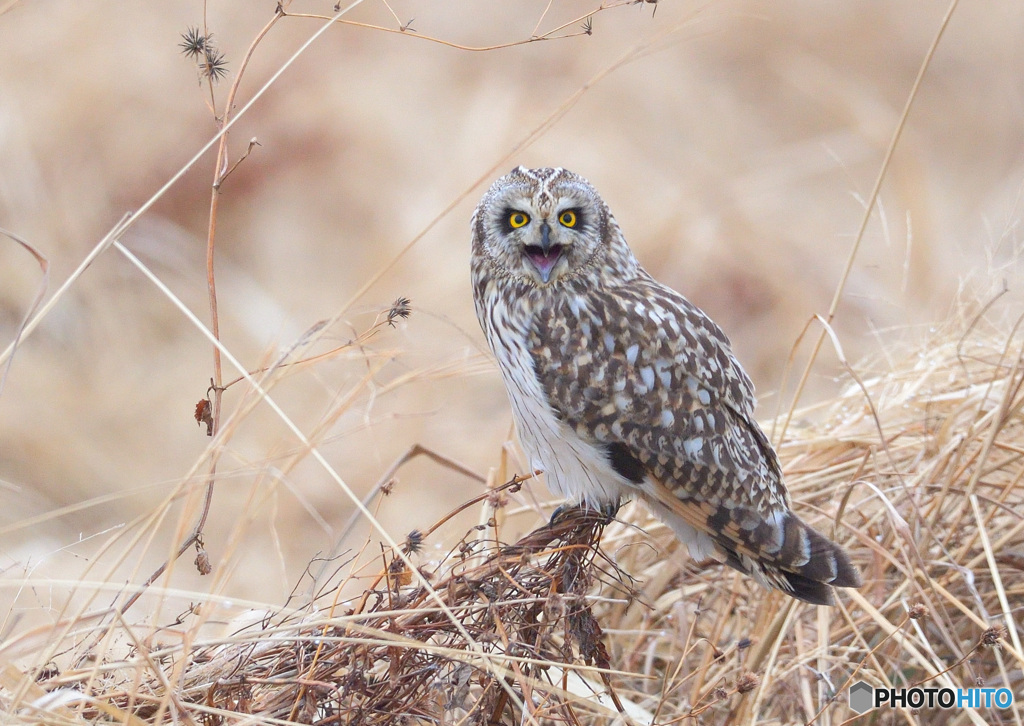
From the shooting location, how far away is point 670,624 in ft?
8.50

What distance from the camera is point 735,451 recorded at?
215 centimetres

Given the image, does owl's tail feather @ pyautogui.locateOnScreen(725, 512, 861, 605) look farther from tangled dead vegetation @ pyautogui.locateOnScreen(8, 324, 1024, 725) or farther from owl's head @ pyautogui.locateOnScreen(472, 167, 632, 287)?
owl's head @ pyautogui.locateOnScreen(472, 167, 632, 287)

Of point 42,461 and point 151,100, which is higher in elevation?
point 151,100

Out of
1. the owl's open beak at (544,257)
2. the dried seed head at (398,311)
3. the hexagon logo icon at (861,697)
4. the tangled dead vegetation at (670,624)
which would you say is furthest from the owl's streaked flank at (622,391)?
the dried seed head at (398,311)

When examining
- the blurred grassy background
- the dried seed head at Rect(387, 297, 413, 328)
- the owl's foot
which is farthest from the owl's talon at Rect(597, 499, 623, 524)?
the blurred grassy background

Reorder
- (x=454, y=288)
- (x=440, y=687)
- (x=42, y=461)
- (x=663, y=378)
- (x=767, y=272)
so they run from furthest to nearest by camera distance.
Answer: (x=767, y=272) → (x=454, y=288) → (x=42, y=461) → (x=663, y=378) → (x=440, y=687)

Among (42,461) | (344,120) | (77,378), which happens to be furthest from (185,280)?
(344,120)

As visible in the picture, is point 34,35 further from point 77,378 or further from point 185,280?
point 77,378

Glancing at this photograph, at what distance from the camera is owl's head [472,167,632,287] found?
6.86 feet

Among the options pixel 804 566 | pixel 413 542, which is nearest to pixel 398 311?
pixel 413 542

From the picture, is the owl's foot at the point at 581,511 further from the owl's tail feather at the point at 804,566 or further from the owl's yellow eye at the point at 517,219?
the owl's yellow eye at the point at 517,219

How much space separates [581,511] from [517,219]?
70cm

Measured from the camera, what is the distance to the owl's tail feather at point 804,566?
1947mm

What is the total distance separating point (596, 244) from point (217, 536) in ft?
11.0
